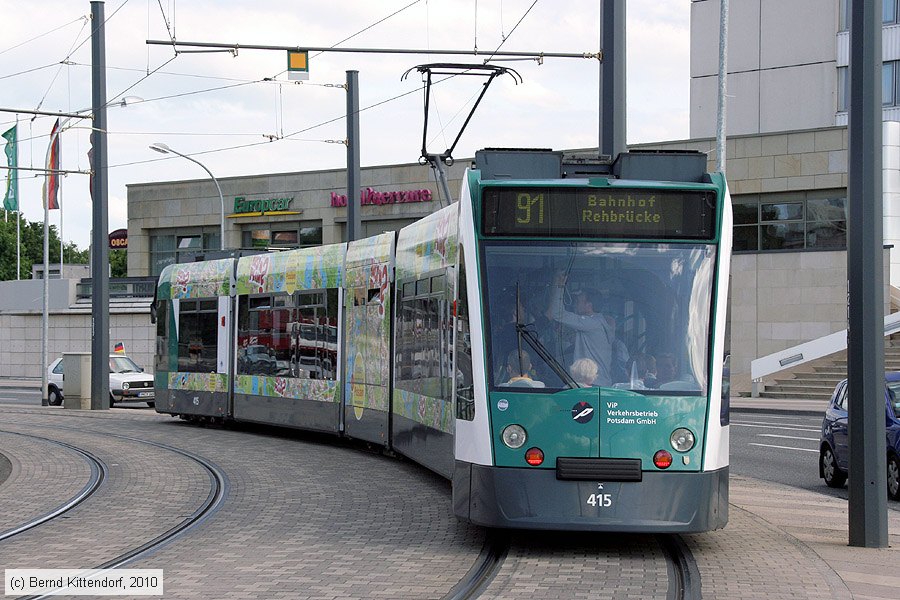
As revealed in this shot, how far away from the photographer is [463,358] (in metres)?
10.5

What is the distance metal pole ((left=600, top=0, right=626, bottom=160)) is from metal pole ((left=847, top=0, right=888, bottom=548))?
5.97m

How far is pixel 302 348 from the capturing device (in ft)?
65.0

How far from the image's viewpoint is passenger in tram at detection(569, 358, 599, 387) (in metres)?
9.88

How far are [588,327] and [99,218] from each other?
22466mm

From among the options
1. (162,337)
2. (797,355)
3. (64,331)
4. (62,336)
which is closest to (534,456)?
(162,337)

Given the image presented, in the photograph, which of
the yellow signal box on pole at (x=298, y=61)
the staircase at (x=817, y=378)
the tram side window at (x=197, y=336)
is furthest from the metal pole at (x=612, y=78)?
the staircase at (x=817, y=378)

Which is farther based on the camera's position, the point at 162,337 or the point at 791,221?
the point at 791,221

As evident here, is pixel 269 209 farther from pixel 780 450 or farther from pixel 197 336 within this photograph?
pixel 780 450

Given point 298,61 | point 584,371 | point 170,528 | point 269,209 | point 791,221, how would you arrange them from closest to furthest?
point 584,371 → point 170,528 → point 298,61 → point 791,221 → point 269,209

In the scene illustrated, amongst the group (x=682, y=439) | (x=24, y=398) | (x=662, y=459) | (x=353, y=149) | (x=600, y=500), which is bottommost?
(x=24, y=398)

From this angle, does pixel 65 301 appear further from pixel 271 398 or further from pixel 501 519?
pixel 501 519

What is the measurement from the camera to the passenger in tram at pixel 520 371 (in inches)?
391

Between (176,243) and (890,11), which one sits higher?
(890,11)

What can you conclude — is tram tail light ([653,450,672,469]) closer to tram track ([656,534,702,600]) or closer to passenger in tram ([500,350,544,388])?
tram track ([656,534,702,600])
